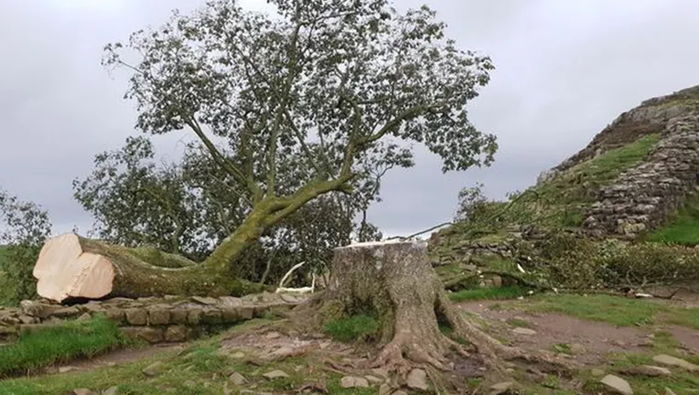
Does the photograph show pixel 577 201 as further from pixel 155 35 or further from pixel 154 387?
pixel 154 387

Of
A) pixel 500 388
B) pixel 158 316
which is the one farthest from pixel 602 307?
pixel 158 316

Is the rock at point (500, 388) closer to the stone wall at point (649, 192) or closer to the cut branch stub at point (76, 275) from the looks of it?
the cut branch stub at point (76, 275)

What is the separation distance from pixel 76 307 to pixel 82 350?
126 cm

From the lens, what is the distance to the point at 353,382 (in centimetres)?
523

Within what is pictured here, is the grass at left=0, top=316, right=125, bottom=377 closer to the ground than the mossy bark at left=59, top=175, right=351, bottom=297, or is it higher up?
closer to the ground

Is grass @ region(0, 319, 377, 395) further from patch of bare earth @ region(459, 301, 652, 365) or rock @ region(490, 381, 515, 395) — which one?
patch of bare earth @ region(459, 301, 652, 365)

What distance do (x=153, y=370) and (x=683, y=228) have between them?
1460 centimetres

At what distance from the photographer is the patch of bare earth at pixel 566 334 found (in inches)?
269

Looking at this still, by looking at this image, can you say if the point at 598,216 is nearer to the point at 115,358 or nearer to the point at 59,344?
the point at 115,358

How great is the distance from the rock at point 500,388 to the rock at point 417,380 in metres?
0.54

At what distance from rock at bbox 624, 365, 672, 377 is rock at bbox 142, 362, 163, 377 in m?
4.18

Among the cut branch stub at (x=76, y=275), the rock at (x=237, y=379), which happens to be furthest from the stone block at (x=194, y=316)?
the rock at (x=237, y=379)

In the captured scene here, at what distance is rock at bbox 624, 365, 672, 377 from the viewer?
5.86 metres

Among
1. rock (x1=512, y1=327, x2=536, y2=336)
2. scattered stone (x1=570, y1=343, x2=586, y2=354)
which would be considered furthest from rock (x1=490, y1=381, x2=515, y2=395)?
rock (x1=512, y1=327, x2=536, y2=336)
